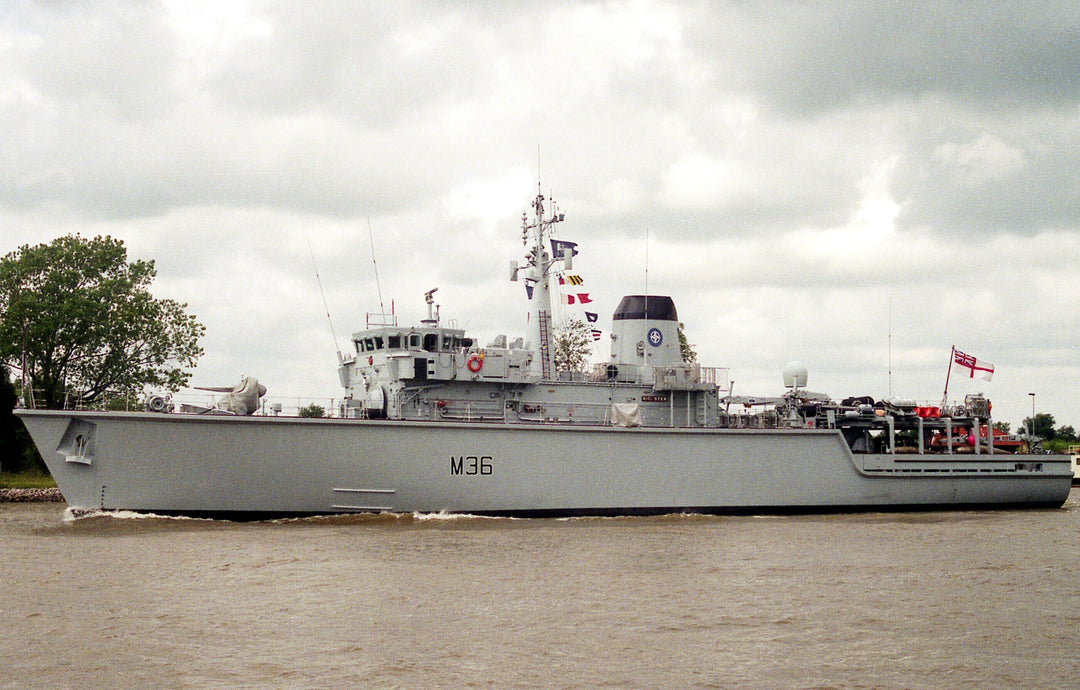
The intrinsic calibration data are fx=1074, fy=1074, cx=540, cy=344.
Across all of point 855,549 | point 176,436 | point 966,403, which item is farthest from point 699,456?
point 176,436

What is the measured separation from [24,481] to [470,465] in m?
22.3

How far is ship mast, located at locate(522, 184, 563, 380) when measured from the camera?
29047 mm

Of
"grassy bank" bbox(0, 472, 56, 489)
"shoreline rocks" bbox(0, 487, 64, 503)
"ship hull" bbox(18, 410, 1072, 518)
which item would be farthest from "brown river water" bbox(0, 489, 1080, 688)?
"grassy bank" bbox(0, 472, 56, 489)

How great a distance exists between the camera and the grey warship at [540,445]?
23.5 metres

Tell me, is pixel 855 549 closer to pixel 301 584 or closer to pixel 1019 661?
pixel 1019 661

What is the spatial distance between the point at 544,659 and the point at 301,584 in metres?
5.47

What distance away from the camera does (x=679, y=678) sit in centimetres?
1196

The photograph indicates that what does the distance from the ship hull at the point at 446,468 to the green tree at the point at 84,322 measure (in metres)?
16.4

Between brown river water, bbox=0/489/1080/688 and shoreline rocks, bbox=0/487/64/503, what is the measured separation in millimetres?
12735

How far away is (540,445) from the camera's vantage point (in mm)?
25828

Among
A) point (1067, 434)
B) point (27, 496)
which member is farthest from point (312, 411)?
point (1067, 434)

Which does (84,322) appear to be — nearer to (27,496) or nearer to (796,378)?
(27,496)

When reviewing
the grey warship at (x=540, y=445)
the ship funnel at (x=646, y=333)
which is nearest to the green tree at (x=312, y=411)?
the grey warship at (x=540, y=445)

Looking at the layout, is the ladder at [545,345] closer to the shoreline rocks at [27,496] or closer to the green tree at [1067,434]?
the shoreline rocks at [27,496]
